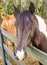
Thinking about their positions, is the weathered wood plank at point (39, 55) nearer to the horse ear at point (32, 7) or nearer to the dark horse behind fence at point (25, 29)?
the dark horse behind fence at point (25, 29)

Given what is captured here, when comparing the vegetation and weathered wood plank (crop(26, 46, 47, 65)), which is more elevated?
weathered wood plank (crop(26, 46, 47, 65))

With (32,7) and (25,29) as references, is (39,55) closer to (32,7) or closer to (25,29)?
(25,29)

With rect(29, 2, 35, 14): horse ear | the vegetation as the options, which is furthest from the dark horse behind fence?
the vegetation

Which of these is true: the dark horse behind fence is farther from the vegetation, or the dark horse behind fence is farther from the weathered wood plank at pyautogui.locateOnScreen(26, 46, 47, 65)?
the vegetation

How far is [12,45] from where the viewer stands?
6.06 metres

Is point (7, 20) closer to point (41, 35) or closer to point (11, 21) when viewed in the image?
point (11, 21)

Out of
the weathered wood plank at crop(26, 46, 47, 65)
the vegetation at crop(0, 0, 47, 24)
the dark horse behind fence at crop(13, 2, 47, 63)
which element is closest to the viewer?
the weathered wood plank at crop(26, 46, 47, 65)

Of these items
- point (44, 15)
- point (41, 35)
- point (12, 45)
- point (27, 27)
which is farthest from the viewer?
point (44, 15)

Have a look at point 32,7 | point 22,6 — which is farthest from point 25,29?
point 22,6

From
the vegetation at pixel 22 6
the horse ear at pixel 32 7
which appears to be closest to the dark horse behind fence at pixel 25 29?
the horse ear at pixel 32 7

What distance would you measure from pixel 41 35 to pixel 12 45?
10.4ft

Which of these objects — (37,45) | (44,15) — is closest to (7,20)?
(37,45)

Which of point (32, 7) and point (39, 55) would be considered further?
point (32, 7)

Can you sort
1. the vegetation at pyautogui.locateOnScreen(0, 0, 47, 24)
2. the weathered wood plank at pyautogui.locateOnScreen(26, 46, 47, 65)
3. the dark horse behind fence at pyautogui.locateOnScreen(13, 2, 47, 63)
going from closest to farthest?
the weathered wood plank at pyautogui.locateOnScreen(26, 46, 47, 65) < the dark horse behind fence at pyautogui.locateOnScreen(13, 2, 47, 63) < the vegetation at pyautogui.locateOnScreen(0, 0, 47, 24)
